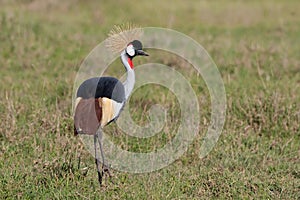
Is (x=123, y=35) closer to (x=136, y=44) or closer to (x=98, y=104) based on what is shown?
(x=136, y=44)

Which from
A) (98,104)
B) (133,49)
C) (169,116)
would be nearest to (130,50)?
(133,49)

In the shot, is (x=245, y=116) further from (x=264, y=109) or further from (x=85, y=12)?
(x=85, y=12)

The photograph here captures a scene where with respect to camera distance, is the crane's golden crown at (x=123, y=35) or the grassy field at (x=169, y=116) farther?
the crane's golden crown at (x=123, y=35)

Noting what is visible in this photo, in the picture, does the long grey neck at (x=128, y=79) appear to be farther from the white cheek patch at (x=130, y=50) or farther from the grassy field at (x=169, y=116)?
the grassy field at (x=169, y=116)

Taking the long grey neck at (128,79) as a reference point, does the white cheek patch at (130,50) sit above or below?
above

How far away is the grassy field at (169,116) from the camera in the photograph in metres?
4.36

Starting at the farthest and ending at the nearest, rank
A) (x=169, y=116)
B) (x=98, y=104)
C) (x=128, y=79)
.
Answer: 1. (x=169, y=116)
2. (x=128, y=79)
3. (x=98, y=104)

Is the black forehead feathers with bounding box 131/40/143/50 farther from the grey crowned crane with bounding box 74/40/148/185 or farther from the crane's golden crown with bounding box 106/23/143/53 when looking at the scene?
the grey crowned crane with bounding box 74/40/148/185

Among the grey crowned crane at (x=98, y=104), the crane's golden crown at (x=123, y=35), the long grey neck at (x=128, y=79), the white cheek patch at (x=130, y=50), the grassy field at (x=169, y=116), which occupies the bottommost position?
the grassy field at (x=169, y=116)

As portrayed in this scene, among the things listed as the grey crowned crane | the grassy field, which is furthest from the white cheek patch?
the grassy field

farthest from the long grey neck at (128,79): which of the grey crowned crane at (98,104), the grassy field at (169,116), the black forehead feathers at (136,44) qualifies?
the grassy field at (169,116)

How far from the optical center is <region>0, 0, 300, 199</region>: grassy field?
14.3 feet

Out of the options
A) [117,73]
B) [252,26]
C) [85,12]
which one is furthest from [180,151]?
[85,12]

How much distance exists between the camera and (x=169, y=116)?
589 centimetres
